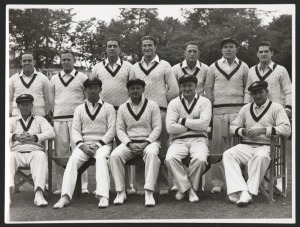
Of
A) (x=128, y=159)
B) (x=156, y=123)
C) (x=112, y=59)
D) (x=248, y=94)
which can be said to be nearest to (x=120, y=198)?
(x=128, y=159)

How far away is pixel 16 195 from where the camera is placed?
6.24 m

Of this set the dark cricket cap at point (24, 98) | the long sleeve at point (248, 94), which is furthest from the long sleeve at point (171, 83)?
the dark cricket cap at point (24, 98)

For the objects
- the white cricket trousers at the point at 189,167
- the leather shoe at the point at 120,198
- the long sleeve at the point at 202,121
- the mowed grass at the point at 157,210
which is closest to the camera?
the mowed grass at the point at 157,210

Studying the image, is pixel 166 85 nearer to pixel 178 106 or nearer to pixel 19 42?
pixel 178 106

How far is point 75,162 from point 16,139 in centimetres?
93

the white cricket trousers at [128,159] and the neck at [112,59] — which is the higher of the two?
the neck at [112,59]

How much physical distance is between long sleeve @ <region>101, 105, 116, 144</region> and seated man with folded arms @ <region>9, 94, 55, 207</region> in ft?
2.50

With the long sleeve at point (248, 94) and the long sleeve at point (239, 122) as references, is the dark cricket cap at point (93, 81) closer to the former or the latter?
the long sleeve at point (239, 122)

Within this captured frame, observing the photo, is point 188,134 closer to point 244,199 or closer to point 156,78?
point 156,78

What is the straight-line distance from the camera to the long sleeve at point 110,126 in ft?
20.1

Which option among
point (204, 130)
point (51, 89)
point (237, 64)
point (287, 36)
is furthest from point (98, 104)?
point (287, 36)

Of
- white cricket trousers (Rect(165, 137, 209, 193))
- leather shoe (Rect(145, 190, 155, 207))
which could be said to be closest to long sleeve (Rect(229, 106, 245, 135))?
white cricket trousers (Rect(165, 137, 209, 193))

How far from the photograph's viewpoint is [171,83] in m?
6.46

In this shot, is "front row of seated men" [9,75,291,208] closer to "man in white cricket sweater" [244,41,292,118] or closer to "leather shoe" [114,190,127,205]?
"leather shoe" [114,190,127,205]
